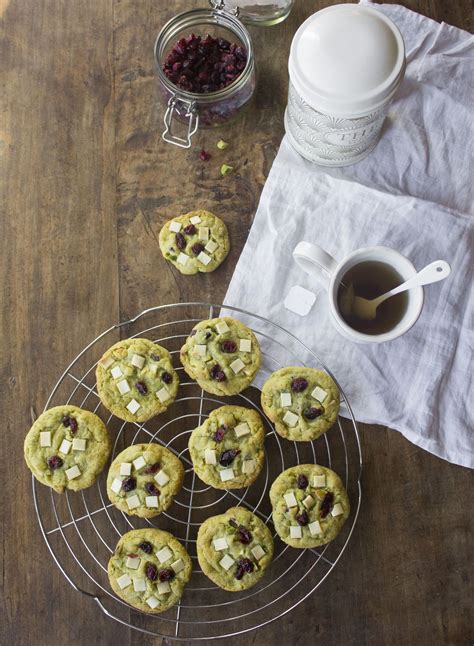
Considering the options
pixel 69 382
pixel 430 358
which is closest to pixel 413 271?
pixel 430 358

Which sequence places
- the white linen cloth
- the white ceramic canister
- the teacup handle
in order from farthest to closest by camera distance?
1. the white linen cloth
2. the teacup handle
3. the white ceramic canister

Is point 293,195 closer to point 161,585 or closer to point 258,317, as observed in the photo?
point 258,317

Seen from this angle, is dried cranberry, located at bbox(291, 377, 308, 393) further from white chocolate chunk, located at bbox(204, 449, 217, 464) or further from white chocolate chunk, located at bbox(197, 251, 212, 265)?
white chocolate chunk, located at bbox(197, 251, 212, 265)

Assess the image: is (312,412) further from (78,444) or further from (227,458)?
(78,444)

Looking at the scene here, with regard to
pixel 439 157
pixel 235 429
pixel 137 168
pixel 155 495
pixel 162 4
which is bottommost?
pixel 155 495

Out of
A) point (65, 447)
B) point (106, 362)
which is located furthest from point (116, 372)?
point (65, 447)

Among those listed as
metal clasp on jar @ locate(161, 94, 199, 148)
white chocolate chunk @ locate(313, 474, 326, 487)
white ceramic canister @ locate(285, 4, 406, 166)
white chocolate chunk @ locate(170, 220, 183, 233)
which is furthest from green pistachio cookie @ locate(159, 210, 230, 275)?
white chocolate chunk @ locate(313, 474, 326, 487)

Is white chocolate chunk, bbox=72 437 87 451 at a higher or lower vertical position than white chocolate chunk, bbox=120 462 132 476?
higher
